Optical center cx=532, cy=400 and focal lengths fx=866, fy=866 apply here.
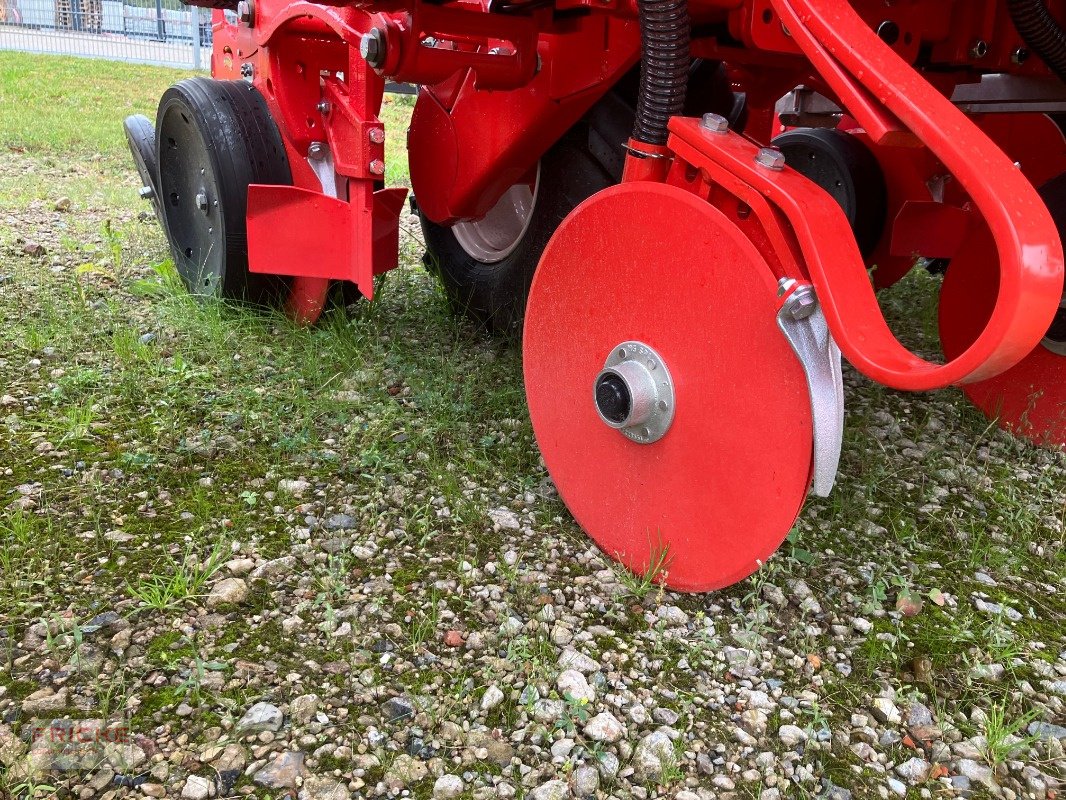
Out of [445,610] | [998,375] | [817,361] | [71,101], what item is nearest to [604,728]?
[445,610]

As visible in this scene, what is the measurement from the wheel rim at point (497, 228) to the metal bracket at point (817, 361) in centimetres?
161

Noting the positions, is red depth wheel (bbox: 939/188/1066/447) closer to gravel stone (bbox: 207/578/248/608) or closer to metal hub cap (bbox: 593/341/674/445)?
metal hub cap (bbox: 593/341/674/445)

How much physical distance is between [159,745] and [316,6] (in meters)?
1.85

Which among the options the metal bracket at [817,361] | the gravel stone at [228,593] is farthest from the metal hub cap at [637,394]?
the gravel stone at [228,593]

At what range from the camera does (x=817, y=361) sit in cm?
143

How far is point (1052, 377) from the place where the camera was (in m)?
2.47

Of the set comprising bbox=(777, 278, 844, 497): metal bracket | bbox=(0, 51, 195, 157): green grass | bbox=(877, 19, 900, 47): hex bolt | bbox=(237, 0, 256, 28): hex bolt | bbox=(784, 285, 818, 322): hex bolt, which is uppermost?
bbox=(877, 19, 900, 47): hex bolt

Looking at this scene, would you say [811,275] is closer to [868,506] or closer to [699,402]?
[699,402]

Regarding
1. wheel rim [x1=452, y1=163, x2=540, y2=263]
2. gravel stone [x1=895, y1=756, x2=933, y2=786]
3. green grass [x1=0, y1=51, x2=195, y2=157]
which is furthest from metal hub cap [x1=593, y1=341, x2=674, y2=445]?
green grass [x1=0, y1=51, x2=195, y2=157]

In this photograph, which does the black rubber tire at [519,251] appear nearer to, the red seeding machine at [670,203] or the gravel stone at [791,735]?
the red seeding machine at [670,203]

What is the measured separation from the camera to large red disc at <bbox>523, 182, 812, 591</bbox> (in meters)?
1.50

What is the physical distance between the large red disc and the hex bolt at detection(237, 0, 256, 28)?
1493 mm

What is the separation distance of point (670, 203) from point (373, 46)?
0.93m

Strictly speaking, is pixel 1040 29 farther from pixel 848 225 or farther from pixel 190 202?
pixel 190 202
